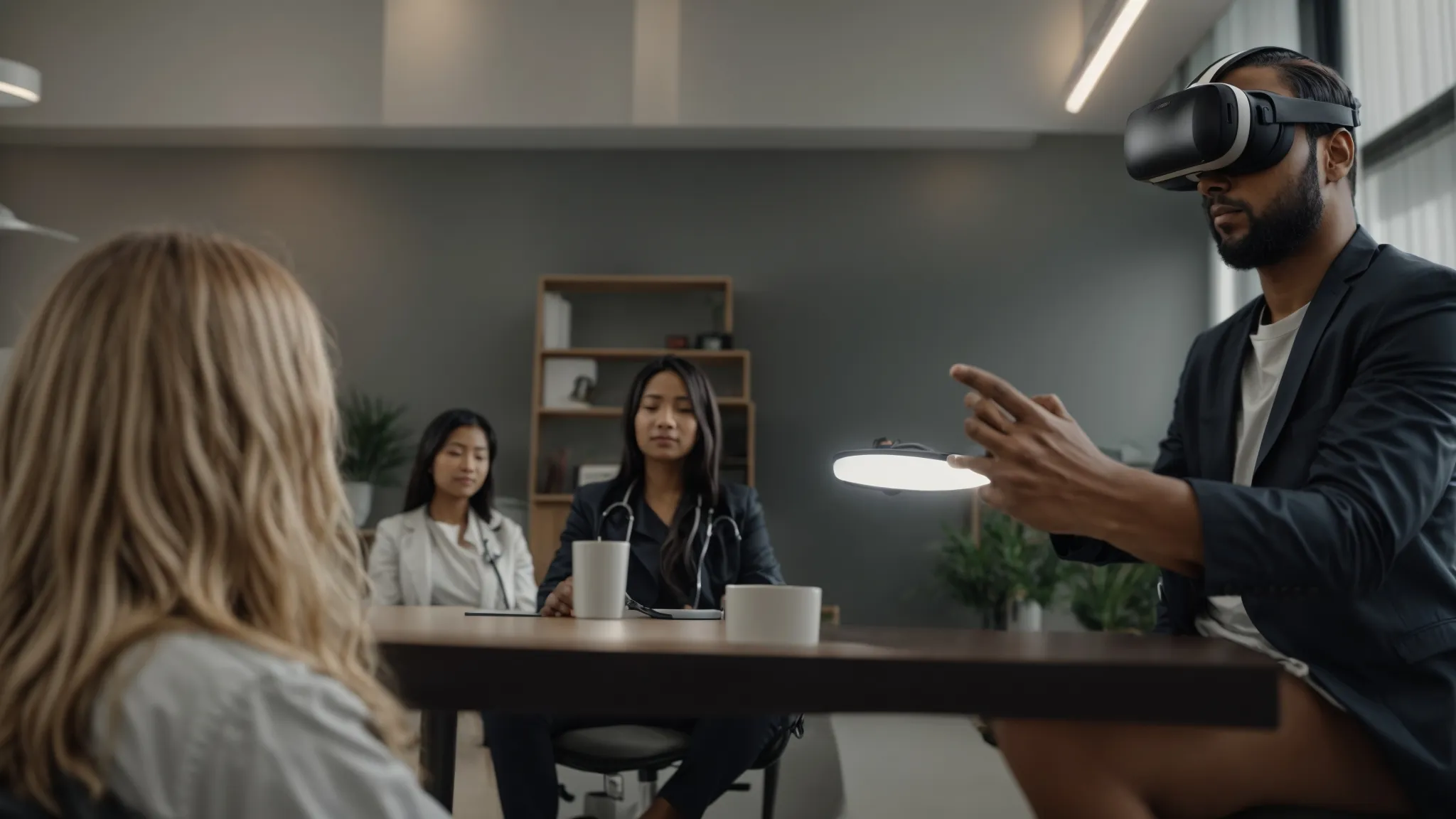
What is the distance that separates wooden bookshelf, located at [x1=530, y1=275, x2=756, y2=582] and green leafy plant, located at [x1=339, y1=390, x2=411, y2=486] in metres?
0.74

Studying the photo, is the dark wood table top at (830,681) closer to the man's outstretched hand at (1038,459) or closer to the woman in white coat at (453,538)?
the man's outstretched hand at (1038,459)

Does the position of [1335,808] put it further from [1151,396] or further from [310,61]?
[310,61]

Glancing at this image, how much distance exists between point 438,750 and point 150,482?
1.59 meters

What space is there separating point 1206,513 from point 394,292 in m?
6.06

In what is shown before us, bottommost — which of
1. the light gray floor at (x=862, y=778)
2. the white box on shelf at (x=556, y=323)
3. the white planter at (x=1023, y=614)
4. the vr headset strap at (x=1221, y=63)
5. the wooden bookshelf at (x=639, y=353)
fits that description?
the light gray floor at (x=862, y=778)

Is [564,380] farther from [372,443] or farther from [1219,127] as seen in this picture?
[1219,127]

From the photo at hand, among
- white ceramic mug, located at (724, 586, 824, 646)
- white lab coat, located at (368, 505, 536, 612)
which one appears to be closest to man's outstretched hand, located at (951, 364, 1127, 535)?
white ceramic mug, located at (724, 586, 824, 646)

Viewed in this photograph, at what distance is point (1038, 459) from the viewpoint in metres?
1.28

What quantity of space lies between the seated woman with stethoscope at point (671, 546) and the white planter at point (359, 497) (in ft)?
11.0

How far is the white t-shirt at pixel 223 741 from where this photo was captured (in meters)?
0.71

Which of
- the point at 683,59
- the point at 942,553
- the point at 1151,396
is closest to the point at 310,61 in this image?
the point at 683,59

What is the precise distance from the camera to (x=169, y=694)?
2.34ft

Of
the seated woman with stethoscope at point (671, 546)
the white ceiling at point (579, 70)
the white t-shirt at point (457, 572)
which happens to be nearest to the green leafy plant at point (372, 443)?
the white ceiling at point (579, 70)

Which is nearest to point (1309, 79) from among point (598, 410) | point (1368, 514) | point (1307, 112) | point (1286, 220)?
point (1307, 112)
